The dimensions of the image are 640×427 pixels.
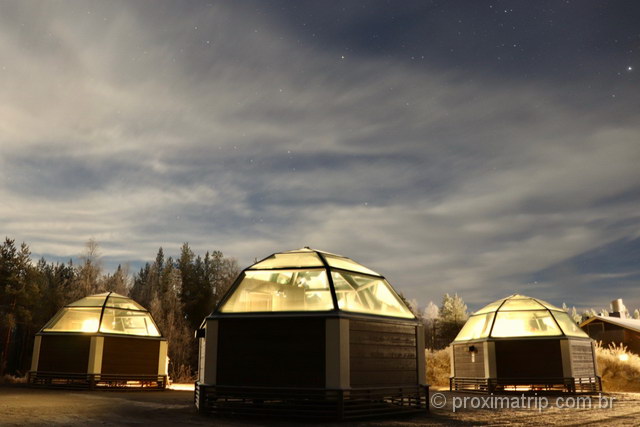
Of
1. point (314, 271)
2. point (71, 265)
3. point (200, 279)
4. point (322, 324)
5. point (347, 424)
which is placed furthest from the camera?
point (71, 265)

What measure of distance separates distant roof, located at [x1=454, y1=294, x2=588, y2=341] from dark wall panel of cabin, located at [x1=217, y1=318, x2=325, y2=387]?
Result: 47.2 feet

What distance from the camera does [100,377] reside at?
75.7 ft

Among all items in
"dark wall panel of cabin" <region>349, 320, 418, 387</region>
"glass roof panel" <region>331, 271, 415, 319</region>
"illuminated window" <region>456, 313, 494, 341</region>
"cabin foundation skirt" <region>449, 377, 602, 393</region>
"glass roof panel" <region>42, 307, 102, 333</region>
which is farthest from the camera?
"illuminated window" <region>456, 313, 494, 341</region>

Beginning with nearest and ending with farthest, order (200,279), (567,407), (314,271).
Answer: (314,271) → (567,407) → (200,279)

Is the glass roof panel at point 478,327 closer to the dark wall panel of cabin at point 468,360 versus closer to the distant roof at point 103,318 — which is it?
the dark wall panel of cabin at point 468,360

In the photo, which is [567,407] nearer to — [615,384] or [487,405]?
[487,405]

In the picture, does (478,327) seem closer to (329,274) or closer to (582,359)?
(582,359)

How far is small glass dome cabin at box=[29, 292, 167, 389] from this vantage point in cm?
2319

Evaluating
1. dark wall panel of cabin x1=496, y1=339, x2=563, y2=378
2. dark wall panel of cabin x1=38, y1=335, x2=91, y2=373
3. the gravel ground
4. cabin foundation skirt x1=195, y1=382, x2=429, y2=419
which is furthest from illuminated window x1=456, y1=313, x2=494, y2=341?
dark wall panel of cabin x1=38, y1=335, x2=91, y2=373

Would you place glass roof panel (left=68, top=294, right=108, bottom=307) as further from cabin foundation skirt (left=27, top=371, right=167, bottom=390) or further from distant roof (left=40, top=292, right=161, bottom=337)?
cabin foundation skirt (left=27, top=371, right=167, bottom=390)

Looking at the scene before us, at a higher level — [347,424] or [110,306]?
[110,306]

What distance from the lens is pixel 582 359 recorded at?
24.1m

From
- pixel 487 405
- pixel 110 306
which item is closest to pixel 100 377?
pixel 110 306

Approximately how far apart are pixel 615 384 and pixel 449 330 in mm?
44825
